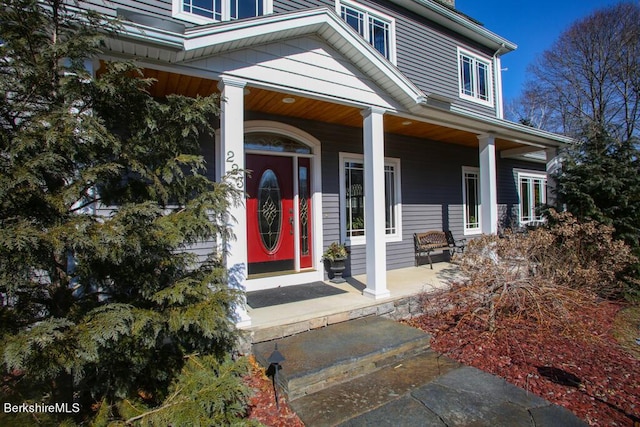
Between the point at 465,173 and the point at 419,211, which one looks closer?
the point at 419,211

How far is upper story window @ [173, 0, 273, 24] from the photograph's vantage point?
15.6ft

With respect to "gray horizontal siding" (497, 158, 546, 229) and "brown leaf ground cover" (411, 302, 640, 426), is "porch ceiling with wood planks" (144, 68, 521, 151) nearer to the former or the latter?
"gray horizontal siding" (497, 158, 546, 229)

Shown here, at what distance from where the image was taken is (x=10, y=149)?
5.37ft

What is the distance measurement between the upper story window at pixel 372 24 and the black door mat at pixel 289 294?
4.99 m

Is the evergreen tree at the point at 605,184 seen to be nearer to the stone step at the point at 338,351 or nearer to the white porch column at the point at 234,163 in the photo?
the stone step at the point at 338,351

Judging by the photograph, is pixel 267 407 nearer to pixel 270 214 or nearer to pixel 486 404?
pixel 486 404

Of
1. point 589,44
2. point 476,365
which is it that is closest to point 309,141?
point 476,365

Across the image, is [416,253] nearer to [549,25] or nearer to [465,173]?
[465,173]

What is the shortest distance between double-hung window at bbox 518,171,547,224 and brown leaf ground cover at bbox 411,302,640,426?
614cm

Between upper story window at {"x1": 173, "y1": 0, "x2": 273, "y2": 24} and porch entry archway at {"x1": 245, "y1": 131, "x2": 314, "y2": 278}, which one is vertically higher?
upper story window at {"x1": 173, "y1": 0, "x2": 273, "y2": 24}

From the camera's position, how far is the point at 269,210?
5.39 meters

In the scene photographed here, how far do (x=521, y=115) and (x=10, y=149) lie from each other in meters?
25.9

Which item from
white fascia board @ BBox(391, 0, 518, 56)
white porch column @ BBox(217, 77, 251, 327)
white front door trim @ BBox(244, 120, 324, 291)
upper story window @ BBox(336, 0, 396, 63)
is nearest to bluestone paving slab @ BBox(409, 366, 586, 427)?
white porch column @ BBox(217, 77, 251, 327)

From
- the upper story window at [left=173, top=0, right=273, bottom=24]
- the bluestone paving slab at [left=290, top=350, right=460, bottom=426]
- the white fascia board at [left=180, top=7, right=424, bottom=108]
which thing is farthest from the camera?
the upper story window at [left=173, top=0, right=273, bottom=24]
